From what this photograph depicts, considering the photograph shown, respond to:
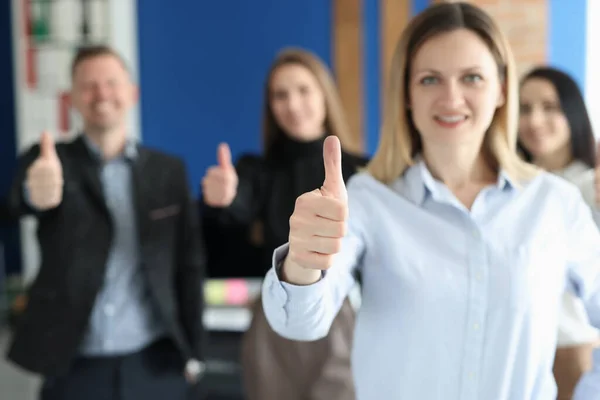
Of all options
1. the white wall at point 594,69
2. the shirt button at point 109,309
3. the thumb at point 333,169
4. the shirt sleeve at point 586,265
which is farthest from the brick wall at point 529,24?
the shirt button at point 109,309

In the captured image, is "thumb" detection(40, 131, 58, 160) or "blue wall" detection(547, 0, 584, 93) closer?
"blue wall" detection(547, 0, 584, 93)

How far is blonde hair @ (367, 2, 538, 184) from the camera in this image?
65 cm

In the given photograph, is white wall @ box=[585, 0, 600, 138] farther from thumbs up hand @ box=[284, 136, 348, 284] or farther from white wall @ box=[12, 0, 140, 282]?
white wall @ box=[12, 0, 140, 282]

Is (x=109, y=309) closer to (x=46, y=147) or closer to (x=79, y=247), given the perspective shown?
(x=79, y=247)

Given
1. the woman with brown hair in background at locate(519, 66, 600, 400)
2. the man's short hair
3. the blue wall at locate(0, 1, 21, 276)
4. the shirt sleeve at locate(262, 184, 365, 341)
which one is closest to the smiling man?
the man's short hair

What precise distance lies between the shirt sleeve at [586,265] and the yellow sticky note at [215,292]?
1047 mm

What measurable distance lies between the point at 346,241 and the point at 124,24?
176 cm

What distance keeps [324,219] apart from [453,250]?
20cm

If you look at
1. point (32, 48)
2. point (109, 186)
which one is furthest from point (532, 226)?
point (32, 48)

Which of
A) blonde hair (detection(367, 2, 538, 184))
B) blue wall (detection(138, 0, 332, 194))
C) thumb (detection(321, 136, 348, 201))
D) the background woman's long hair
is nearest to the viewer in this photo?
thumb (detection(321, 136, 348, 201))

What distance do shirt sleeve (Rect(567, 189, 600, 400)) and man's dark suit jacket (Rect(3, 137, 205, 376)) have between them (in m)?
0.78

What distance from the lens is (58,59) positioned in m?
2.15

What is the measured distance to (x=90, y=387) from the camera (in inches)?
47.4

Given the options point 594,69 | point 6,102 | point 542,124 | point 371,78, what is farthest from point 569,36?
point 6,102
